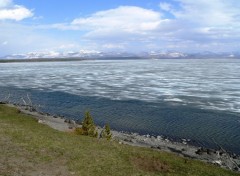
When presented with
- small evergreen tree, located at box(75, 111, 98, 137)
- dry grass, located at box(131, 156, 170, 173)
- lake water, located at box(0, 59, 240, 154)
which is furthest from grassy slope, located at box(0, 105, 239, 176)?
lake water, located at box(0, 59, 240, 154)

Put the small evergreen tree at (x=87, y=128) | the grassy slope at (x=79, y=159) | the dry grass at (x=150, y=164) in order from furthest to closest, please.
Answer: the small evergreen tree at (x=87, y=128) → the dry grass at (x=150, y=164) → the grassy slope at (x=79, y=159)

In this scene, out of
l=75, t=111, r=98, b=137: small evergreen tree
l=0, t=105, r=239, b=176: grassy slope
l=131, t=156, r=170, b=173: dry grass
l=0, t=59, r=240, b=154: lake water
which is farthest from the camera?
l=0, t=59, r=240, b=154: lake water

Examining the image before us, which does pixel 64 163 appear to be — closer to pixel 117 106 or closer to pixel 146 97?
pixel 117 106

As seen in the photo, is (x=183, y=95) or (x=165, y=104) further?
(x=183, y=95)

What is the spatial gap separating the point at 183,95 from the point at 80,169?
5889 cm

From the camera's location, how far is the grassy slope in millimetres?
21625

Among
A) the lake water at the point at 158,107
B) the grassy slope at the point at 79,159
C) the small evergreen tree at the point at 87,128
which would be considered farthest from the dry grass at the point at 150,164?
the lake water at the point at 158,107

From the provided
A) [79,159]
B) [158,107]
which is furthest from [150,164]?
[158,107]

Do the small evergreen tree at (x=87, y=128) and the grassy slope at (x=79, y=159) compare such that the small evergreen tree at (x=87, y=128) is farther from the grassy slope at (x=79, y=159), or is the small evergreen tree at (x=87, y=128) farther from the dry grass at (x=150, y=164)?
the dry grass at (x=150, y=164)

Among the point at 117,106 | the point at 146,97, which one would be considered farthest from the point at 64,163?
the point at 146,97

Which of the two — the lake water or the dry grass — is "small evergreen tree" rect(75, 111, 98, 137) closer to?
the dry grass

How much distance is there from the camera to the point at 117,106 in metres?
67.6

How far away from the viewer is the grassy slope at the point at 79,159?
21.6m

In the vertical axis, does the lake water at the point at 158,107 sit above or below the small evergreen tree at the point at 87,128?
below
